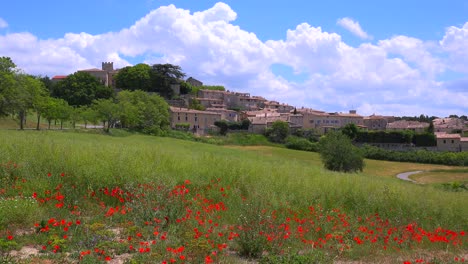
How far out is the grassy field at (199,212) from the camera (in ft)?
25.4

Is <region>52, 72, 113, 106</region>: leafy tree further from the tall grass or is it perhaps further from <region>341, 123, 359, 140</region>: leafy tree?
the tall grass

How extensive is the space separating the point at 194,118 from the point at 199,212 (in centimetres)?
10600

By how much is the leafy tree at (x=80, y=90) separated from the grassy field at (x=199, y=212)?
8662 cm

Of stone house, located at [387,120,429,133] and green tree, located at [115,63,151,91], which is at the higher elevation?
green tree, located at [115,63,151,91]

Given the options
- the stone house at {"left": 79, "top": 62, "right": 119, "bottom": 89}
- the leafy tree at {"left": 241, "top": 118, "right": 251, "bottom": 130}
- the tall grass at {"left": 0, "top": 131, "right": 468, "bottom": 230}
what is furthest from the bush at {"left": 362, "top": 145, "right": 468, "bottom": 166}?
the stone house at {"left": 79, "top": 62, "right": 119, "bottom": 89}

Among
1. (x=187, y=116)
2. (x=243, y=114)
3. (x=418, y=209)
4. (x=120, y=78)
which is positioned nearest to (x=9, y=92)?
(x=418, y=209)

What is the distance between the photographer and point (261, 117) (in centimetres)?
12500

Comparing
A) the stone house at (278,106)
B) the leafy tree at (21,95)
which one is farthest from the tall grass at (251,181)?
the stone house at (278,106)

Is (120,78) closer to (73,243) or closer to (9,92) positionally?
(9,92)

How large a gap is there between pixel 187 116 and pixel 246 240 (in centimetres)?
10762

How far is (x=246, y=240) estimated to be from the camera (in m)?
7.97

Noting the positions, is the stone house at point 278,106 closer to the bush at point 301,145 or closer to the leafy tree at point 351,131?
the leafy tree at point 351,131

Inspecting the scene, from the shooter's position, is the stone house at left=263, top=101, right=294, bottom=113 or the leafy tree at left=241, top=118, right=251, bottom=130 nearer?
the leafy tree at left=241, top=118, right=251, bottom=130

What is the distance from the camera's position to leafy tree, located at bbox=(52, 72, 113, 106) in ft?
322
